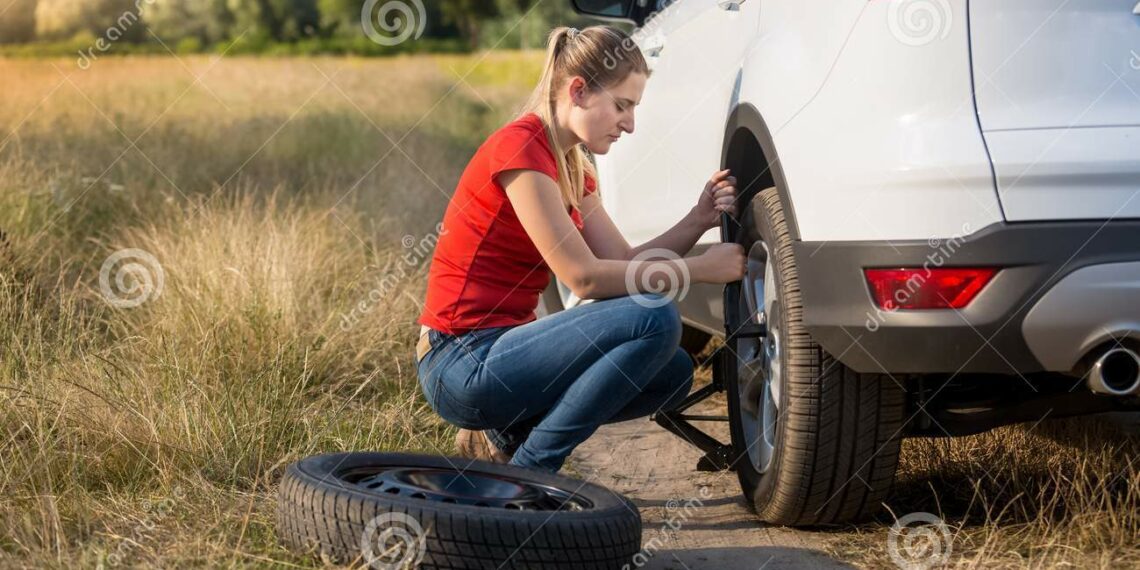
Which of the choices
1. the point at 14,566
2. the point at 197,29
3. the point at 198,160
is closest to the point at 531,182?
the point at 14,566

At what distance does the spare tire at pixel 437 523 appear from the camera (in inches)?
110

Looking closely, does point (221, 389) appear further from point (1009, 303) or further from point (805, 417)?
point (1009, 303)

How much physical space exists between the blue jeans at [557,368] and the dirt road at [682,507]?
37cm

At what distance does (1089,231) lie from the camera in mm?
2699

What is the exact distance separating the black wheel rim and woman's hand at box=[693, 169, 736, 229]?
2.76ft

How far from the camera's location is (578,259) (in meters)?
3.38

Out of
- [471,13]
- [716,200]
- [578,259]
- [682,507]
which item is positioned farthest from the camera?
[471,13]

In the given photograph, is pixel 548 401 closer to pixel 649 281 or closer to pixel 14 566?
pixel 649 281

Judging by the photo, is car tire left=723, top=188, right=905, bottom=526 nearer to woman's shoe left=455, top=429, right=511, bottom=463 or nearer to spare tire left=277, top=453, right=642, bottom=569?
spare tire left=277, top=453, right=642, bottom=569

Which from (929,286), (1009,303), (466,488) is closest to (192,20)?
(466,488)

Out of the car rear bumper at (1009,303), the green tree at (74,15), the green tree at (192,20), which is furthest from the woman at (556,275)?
the green tree at (192,20)

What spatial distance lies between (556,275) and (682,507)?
0.85 metres

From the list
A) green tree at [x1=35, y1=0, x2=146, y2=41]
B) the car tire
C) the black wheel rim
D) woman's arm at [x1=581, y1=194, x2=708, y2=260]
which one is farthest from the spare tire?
green tree at [x1=35, y1=0, x2=146, y2=41]

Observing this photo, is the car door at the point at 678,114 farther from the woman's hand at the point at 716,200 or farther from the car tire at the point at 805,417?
the car tire at the point at 805,417
